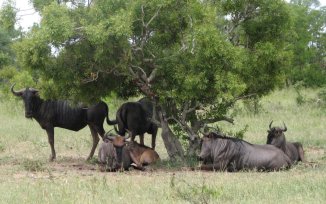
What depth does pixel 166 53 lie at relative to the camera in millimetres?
12500

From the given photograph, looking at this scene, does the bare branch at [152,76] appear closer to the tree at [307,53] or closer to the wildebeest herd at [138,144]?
the wildebeest herd at [138,144]

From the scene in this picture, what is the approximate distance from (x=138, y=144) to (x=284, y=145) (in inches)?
121

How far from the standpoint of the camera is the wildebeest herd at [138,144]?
40.9 feet

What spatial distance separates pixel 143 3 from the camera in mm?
11758

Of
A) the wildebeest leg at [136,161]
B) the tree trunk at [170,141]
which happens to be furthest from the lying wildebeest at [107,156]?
the tree trunk at [170,141]

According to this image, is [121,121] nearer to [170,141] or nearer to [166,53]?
[170,141]

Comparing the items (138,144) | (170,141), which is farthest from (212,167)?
(138,144)

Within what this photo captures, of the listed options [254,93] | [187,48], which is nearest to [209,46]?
[187,48]

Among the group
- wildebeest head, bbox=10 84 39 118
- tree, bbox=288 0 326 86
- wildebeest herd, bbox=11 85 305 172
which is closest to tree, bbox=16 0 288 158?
wildebeest herd, bbox=11 85 305 172

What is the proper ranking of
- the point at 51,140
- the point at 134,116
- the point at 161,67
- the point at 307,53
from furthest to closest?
the point at 307,53, the point at 51,140, the point at 134,116, the point at 161,67

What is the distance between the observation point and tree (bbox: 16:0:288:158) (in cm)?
1164

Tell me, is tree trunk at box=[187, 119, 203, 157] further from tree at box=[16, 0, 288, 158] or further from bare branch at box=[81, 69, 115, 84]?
bare branch at box=[81, 69, 115, 84]

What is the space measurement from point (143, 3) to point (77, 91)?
7.98 feet

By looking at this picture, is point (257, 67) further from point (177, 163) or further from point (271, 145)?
point (177, 163)
